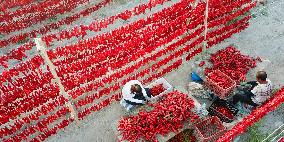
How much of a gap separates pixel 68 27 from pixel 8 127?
5.27 meters

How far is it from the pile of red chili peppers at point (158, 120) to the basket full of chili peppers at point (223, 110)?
88cm

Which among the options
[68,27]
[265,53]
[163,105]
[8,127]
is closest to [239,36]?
[265,53]

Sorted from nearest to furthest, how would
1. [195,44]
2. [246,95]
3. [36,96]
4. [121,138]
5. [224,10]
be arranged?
[121,138] → [246,95] → [36,96] → [195,44] → [224,10]

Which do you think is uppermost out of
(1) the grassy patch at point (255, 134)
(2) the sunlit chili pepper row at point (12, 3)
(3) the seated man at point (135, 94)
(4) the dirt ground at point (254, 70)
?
(2) the sunlit chili pepper row at point (12, 3)

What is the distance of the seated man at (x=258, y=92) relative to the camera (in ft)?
27.1

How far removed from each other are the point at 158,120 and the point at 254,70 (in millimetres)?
4029

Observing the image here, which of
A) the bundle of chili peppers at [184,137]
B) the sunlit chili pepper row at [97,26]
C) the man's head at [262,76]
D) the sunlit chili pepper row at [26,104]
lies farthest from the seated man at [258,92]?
the sunlit chili pepper row at [97,26]

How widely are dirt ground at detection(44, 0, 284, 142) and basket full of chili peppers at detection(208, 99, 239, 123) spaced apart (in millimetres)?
609

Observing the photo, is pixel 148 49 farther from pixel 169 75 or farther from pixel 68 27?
pixel 68 27

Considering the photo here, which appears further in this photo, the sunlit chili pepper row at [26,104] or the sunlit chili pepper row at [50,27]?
the sunlit chili pepper row at [50,27]

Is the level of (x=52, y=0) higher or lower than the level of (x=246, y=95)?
higher

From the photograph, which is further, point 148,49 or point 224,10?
point 224,10

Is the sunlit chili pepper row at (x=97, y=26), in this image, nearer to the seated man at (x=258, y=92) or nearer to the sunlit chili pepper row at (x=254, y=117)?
the seated man at (x=258, y=92)

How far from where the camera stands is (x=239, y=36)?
38.1ft
